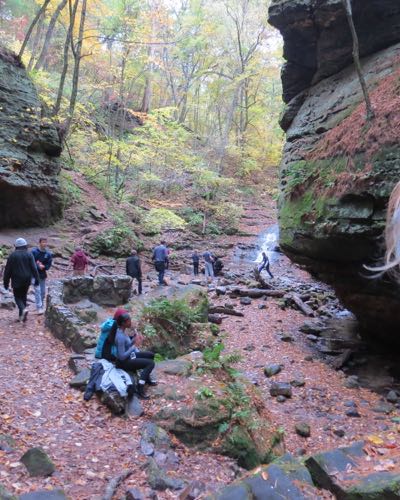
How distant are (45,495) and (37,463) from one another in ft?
2.00

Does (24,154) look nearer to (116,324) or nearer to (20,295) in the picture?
(20,295)

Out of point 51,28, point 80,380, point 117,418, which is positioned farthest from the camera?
point 51,28

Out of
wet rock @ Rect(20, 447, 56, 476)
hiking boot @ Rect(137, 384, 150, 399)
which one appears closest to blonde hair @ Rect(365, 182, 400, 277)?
wet rock @ Rect(20, 447, 56, 476)

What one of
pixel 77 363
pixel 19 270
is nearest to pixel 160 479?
pixel 77 363

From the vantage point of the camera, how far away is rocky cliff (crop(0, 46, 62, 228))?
50.8ft

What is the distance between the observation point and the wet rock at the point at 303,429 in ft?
22.4

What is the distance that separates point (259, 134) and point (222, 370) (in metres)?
31.6

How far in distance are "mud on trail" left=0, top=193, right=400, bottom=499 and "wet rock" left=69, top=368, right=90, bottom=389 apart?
13 centimetres

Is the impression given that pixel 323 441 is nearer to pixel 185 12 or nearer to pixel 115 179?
pixel 115 179

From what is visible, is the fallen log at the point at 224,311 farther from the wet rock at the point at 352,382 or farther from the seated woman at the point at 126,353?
the seated woman at the point at 126,353

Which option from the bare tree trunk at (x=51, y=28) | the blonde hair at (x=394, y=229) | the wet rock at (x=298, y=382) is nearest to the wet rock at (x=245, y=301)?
the wet rock at (x=298, y=382)

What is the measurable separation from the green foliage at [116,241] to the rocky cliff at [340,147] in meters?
9.28

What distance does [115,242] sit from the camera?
18609mm

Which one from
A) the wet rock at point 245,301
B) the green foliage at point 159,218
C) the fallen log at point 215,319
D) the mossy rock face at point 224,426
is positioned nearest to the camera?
the mossy rock face at point 224,426
